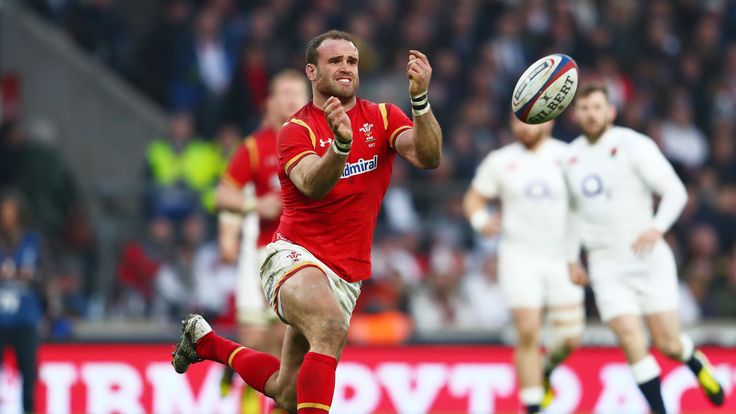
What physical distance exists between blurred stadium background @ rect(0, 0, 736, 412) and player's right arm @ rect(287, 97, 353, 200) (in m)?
6.28

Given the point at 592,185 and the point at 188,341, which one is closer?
the point at 188,341

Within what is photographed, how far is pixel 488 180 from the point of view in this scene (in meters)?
12.2

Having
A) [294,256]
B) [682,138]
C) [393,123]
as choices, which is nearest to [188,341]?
[294,256]

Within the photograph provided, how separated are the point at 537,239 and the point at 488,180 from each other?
69 centimetres

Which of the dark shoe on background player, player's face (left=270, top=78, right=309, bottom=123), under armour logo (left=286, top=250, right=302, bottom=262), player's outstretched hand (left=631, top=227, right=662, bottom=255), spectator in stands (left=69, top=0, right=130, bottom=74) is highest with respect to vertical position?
spectator in stands (left=69, top=0, right=130, bottom=74)

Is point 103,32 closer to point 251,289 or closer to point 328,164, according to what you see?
point 251,289

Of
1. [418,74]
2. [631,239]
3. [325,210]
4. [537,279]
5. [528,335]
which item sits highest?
[418,74]

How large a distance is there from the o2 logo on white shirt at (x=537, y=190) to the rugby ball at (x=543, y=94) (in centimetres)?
316

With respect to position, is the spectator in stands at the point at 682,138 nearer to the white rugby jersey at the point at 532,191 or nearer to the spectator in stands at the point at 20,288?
the white rugby jersey at the point at 532,191

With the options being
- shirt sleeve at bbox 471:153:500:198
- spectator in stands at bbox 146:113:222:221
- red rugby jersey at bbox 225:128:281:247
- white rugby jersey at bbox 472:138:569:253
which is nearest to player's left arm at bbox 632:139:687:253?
white rugby jersey at bbox 472:138:569:253

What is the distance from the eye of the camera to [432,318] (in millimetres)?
15914

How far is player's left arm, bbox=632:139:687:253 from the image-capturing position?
10320 millimetres

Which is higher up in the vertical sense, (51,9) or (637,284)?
(51,9)

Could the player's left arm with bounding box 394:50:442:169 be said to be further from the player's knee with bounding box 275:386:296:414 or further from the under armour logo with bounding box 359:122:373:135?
the player's knee with bounding box 275:386:296:414
